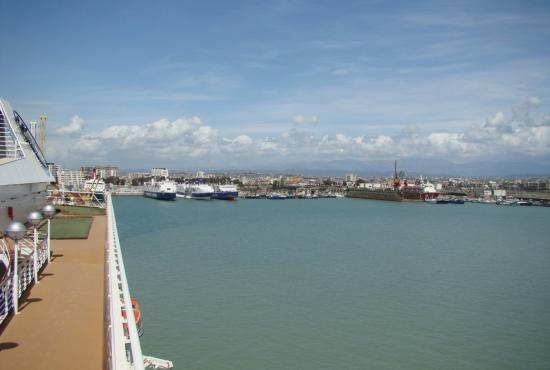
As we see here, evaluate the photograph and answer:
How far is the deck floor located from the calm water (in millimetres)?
2339

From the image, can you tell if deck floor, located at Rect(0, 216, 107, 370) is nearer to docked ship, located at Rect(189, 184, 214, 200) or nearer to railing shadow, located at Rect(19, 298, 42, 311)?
railing shadow, located at Rect(19, 298, 42, 311)

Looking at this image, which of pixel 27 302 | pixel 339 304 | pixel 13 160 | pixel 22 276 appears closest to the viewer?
pixel 27 302

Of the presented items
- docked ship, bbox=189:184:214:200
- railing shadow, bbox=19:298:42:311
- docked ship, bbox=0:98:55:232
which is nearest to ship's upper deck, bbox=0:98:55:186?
docked ship, bbox=0:98:55:232

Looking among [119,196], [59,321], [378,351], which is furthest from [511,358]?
[119,196]

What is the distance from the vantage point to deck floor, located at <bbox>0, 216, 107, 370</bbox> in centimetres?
403

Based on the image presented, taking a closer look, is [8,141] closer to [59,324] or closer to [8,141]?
[8,141]

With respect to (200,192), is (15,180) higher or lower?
higher

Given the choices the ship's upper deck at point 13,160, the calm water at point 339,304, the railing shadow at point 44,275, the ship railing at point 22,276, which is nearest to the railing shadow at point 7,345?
the ship railing at point 22,276

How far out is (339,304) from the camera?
1265 centimetres

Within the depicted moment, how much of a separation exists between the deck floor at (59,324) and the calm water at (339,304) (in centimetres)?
234

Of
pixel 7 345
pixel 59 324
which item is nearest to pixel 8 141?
pixel 59 324

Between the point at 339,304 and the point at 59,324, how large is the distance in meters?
8.80

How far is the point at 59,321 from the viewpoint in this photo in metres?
5.08

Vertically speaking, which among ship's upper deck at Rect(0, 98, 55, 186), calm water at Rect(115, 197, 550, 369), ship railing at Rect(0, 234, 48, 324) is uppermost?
ship's upper deck at Rect(0, 98, 55, 186)
